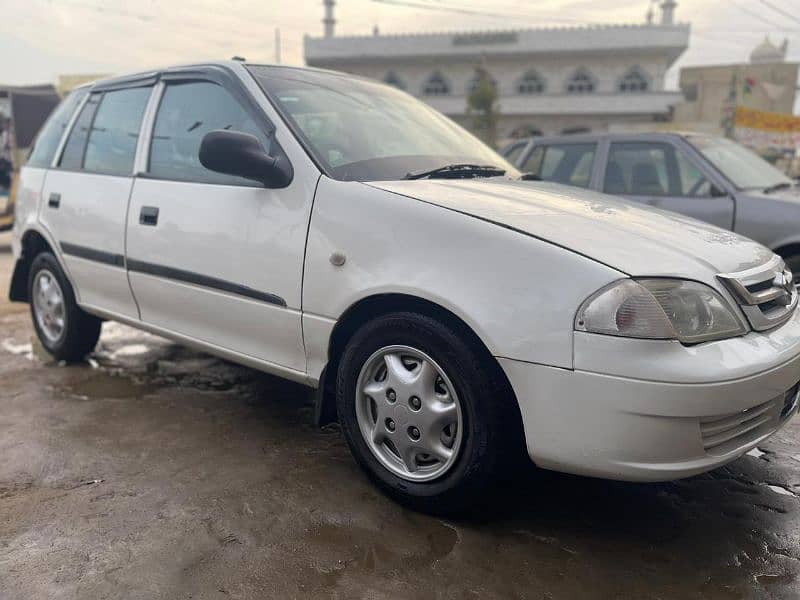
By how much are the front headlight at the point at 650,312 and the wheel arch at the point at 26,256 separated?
3378 millimetres

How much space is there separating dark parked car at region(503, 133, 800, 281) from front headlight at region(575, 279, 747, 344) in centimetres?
327

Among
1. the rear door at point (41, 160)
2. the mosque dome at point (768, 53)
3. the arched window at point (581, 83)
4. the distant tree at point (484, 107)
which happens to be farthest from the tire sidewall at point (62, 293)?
the mosque dome at point (768, 53)

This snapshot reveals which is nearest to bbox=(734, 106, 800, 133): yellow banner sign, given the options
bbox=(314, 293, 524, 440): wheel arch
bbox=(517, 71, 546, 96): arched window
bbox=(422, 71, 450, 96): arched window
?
bbox=(314, 293, 524, 440): wheel arch

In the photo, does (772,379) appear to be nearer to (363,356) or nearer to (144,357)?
(363,356)

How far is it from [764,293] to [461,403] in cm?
112

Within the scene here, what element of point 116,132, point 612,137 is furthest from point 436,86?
point 116,132

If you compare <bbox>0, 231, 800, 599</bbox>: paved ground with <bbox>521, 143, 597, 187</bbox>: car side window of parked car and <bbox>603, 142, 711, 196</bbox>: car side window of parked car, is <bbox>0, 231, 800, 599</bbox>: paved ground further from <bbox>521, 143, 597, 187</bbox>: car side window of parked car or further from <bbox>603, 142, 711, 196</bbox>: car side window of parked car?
<bbox>521, 143, 597, 187</bbox>: car side window of parked car

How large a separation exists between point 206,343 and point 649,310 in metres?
2.04

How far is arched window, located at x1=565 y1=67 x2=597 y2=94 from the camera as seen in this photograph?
37.1 metres

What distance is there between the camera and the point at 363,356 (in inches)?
95.2

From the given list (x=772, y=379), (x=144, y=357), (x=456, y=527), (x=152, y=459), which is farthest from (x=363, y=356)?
(x=144, y=357)

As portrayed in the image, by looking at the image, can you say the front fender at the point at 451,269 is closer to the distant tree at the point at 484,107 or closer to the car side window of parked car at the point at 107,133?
the car side window of parked car at the point at 107,133

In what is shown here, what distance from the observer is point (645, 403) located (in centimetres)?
191

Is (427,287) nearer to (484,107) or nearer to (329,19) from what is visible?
(484,107)
